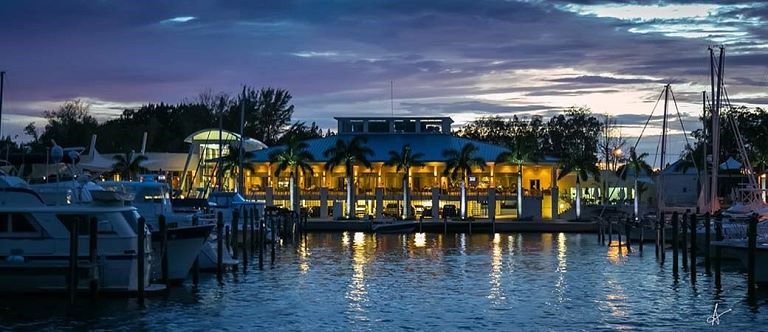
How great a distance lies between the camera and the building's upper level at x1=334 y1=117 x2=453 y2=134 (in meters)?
137

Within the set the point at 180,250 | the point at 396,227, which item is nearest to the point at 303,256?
the point at 180,250

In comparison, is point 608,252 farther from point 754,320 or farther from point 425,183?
point 425,183

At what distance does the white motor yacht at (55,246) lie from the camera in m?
43.9

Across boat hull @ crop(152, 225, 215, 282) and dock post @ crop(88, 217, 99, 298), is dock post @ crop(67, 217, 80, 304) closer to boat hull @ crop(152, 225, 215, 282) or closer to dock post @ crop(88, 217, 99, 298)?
dock post @ crop(88, 217, 99, 298)

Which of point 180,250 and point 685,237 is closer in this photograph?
point 180,250

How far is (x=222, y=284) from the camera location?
180ft

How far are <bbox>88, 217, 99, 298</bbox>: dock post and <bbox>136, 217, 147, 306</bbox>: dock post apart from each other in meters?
1.54

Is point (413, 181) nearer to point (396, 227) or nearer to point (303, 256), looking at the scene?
point (396, 227)

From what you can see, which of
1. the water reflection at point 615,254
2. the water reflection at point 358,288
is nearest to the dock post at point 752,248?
the water reflection at point 358,288

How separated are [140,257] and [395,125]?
312ft

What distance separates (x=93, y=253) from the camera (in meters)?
42.9

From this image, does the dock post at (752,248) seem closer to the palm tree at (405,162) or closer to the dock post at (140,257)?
the dock post at (140,257)

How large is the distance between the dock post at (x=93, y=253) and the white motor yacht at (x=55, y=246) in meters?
0.32

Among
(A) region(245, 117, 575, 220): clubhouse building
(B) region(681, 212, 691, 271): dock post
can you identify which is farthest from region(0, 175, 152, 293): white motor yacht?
(A) region(245, 117, 575, 220): clubhouse building
